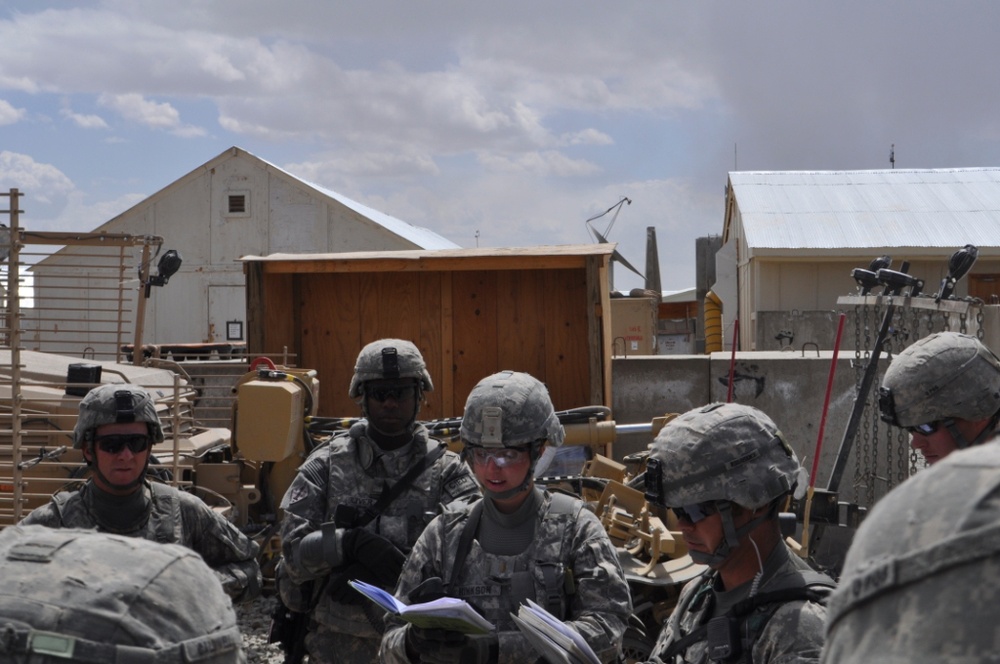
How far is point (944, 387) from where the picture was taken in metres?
3.88

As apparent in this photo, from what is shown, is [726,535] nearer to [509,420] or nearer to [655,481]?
[655,481]

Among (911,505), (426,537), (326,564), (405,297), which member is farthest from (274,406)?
(911,505)

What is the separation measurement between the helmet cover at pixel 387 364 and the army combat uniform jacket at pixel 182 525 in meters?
0.86

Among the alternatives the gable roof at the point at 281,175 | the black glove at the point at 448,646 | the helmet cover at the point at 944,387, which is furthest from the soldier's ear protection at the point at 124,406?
the gable roof at the point at 281,175

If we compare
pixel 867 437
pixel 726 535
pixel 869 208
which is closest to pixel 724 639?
pixel 726 535

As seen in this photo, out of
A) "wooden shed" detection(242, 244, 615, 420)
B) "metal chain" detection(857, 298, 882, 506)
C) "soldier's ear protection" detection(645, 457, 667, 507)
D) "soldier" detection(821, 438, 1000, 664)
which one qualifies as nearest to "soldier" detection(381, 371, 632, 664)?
"soldier's ear protection" detection(645, 457, 667, 507)

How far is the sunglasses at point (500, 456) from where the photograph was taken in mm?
3650

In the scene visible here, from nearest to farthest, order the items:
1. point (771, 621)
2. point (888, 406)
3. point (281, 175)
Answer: point (771, 621) < point (888, 406) < point (281, 175)

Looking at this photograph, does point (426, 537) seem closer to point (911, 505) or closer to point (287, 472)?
point (911, 505)

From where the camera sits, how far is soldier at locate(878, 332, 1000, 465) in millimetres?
3807

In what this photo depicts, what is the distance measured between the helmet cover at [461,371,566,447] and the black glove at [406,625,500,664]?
0.71m

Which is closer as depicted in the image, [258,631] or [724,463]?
[724,463]

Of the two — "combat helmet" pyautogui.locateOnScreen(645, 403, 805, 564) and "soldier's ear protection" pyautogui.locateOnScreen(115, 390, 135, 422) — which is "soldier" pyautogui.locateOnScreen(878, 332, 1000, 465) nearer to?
"combat helmet" pyautogui.locateOnScreen(645, 403, 805, 564)

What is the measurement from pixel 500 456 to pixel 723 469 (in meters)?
1.22
